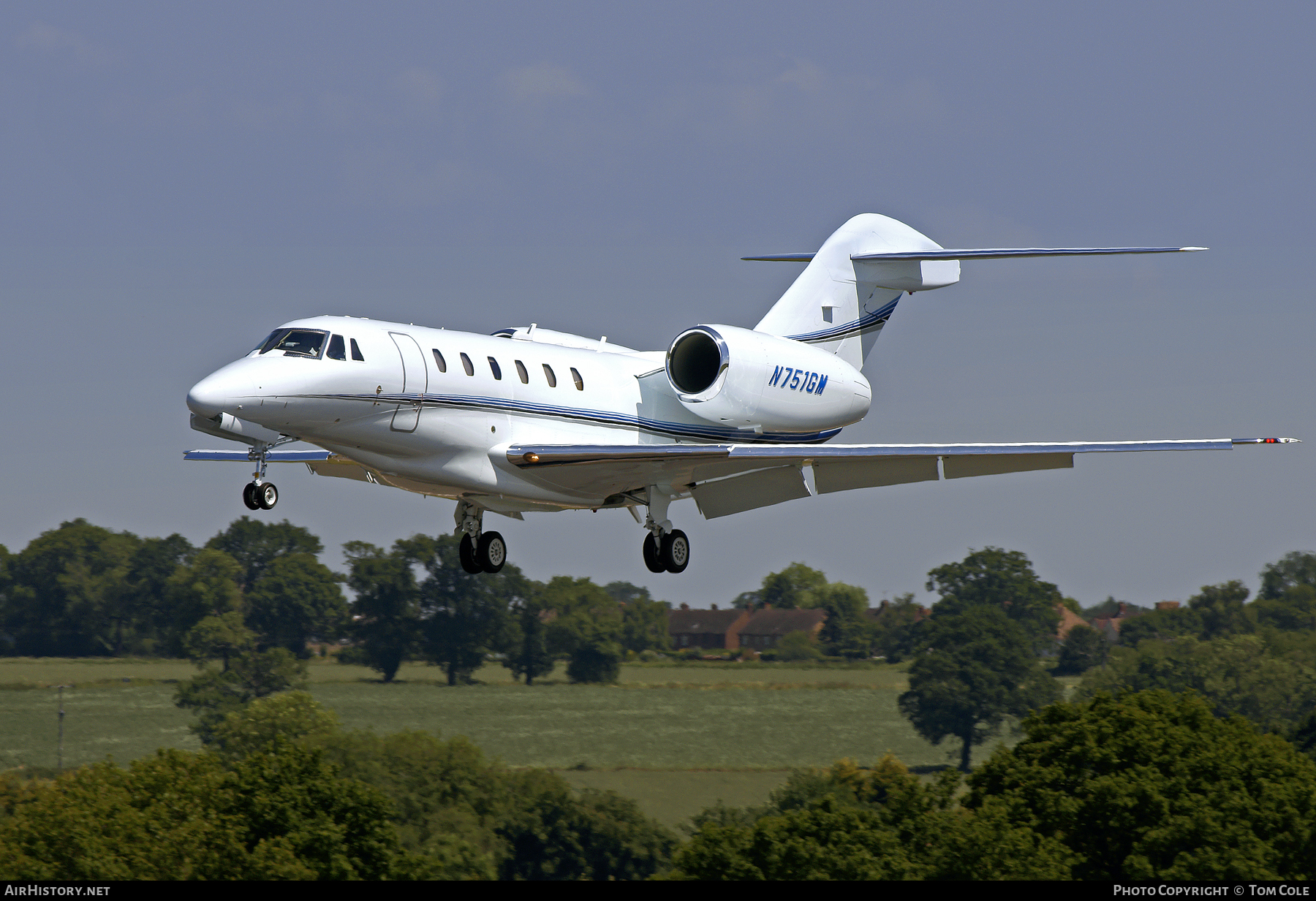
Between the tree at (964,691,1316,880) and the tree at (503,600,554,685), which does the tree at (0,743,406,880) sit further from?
the tree at (503,600,554,685)

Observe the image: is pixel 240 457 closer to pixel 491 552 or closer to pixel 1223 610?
pixel 491 552

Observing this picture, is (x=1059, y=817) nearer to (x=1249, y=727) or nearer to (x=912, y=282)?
(x=1249, y=727)

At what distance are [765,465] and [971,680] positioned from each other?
8541 cm

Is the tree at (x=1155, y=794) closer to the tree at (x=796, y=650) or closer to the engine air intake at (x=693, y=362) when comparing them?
the engine air intake at (x=693, y=362)

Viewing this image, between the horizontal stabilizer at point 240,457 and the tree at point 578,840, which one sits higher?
the horizontal stabilizer at point 240,457

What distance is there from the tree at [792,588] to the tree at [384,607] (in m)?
36.8

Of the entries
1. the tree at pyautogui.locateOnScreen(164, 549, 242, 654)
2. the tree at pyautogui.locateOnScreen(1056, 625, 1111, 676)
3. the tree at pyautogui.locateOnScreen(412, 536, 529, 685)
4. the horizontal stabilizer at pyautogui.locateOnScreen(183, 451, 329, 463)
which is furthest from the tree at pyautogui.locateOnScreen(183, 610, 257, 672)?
the horizontal stabilizer at pyautogui.locateOnScreen(183, 451, 329, 463)

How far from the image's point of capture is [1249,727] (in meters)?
54.2

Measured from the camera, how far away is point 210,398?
61.2 feet

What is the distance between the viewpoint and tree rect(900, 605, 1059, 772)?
10100cm

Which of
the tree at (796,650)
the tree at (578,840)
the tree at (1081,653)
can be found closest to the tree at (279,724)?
the tree at (578,840)

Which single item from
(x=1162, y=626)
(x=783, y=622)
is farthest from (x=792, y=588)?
(x=1162, y=626)

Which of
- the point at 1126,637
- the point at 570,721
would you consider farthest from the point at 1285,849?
the point at 1126,637

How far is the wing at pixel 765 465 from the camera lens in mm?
21891
